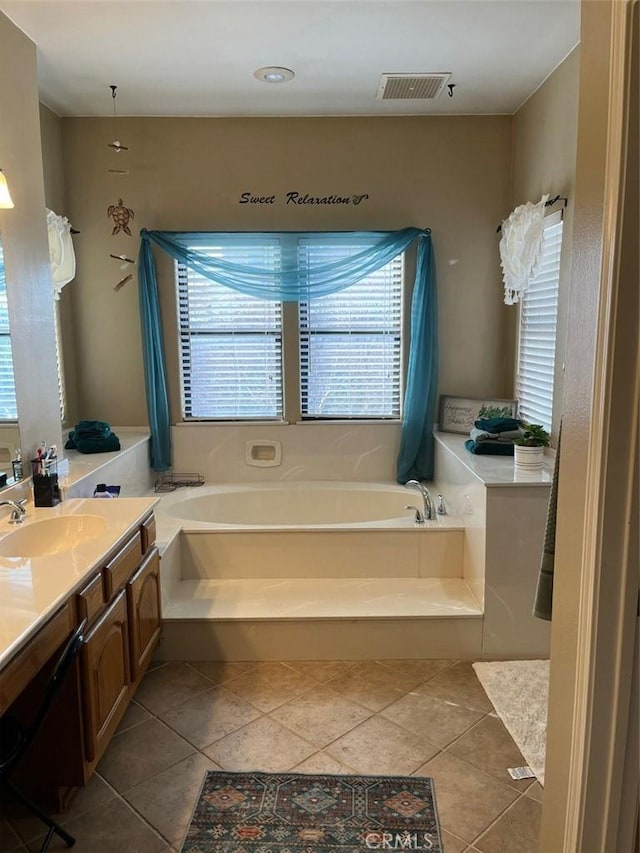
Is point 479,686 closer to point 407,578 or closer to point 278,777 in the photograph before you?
point 407,578

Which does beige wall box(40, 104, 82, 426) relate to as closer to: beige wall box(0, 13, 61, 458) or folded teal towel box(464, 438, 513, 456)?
beige wall box(0, 13, 61, 458)

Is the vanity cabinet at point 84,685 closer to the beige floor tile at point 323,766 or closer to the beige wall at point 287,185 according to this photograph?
the beige floor tile at point 323,766

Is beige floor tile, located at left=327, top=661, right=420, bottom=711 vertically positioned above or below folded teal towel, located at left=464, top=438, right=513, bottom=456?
below

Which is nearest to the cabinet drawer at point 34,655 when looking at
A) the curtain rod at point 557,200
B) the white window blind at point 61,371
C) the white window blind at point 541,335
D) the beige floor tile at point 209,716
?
the beige floor tile at point 209,716

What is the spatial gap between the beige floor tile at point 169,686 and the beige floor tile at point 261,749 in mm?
356

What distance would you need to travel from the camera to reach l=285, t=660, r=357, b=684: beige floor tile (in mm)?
2869

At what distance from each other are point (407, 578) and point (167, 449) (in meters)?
1.83

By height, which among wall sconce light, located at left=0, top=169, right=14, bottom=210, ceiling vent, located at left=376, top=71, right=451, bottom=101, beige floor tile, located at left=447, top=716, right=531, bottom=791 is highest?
ceiling vent, located at left=376, top=71, right=451, bottom=101

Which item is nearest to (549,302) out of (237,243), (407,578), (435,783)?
(407,578)

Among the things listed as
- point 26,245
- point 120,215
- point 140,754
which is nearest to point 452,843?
point 140,754

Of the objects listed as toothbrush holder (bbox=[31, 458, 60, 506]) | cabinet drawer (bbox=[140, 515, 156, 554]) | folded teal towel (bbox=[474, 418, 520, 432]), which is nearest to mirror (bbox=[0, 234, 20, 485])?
toothbrush holder (bbox=[31, 458, 60, 506])

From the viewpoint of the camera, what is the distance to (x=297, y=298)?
4070 millimetres

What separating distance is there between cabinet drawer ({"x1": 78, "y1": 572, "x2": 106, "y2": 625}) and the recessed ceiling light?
2.65m

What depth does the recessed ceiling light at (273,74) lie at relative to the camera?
324cm
